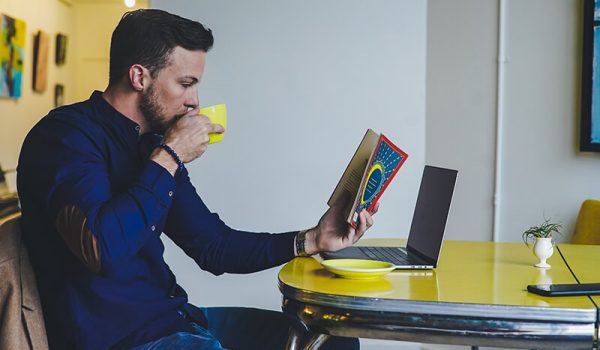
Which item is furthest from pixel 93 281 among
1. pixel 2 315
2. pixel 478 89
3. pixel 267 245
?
pixel 478 89

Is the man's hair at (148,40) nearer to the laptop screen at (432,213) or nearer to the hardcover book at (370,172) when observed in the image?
the hardcover book at (370,172)

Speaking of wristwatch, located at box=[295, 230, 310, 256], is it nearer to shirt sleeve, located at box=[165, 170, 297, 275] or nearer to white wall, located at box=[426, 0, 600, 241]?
shirt sleeve, located at box=[165, 170, 297, 275]

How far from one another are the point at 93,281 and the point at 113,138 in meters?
0.30

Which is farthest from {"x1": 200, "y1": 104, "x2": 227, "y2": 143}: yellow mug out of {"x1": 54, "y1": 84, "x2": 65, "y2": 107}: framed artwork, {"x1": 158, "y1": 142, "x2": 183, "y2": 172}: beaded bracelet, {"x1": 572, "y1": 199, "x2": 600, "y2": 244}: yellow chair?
{"x1": 54, "y1": 84, "x2": 65, "y2": 107}: framed artwork

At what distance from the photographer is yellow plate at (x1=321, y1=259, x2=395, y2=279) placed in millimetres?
A: 1560

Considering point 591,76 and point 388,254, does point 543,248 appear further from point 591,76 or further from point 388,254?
point 591,76

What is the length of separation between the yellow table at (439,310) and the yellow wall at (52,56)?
16.3 ft

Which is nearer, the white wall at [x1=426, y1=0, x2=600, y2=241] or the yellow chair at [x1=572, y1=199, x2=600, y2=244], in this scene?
the yellow chair at [x1=572, y1=199, x2=600, y2=244]

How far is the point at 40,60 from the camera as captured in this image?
21.7 ft

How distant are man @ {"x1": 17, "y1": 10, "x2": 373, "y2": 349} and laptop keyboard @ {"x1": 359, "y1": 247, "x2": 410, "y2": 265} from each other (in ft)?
0.36

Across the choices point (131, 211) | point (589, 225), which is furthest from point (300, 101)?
point (131, 211)

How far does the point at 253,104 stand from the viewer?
311 cm

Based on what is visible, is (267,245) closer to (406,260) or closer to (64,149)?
(406,260)

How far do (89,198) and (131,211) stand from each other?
0.08 m
